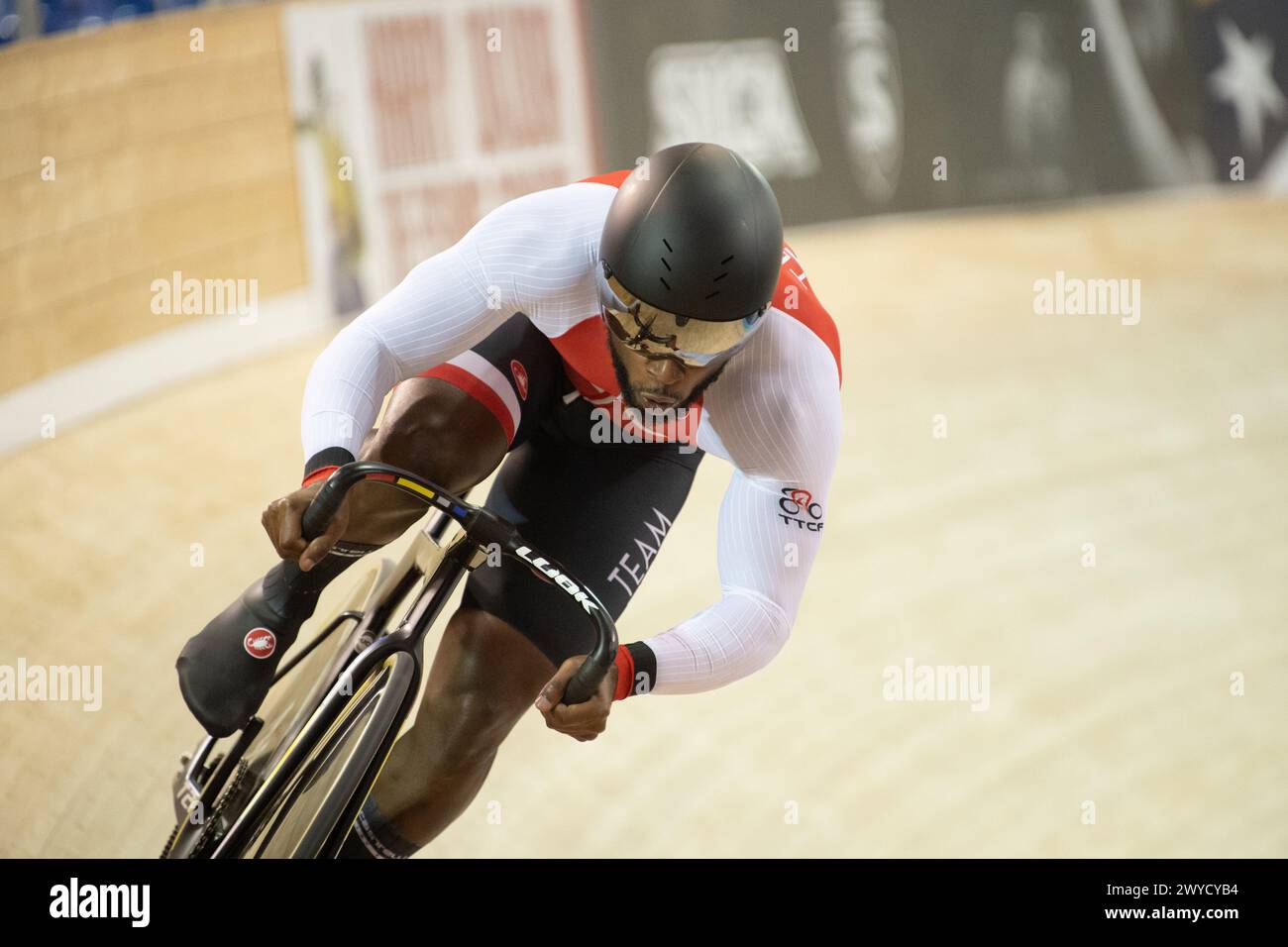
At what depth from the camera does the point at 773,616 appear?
2.20m

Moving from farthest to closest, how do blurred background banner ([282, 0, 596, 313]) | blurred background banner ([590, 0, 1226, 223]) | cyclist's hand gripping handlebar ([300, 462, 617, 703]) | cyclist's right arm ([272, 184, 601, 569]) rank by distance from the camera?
blurred background banner ([590, 0, 1226, 223]) → blurred background banner ([282, 0, 596, 313]) → cyclist's right arm ([272, 184, 601, 569]) → cyclist's hand gripping handlebar ([300, 462, 617, 703])

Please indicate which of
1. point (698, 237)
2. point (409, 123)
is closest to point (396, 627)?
point (698, 237)

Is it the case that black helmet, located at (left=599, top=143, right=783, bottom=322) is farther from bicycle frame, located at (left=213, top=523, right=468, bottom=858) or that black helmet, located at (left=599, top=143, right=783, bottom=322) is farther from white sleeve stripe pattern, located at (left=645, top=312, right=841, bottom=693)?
bicycle frame, located at (left=213, top=523, right=468, bottom=858)

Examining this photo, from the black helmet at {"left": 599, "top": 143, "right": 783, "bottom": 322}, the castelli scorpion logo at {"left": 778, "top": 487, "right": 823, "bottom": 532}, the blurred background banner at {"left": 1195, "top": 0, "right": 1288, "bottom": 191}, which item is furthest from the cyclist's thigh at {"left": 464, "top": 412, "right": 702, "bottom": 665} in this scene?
the blurred background banner at {"left": 1195, "top": 0, "right": 1288, "bottom": 191}

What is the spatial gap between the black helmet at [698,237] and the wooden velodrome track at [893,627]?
2.10 metres

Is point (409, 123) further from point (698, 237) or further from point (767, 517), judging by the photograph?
point (698, 237)

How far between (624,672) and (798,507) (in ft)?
1.46

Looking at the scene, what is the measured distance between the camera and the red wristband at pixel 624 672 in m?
2.02

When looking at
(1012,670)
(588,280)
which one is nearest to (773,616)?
(588,280)

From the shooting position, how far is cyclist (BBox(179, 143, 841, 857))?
195 centimetres

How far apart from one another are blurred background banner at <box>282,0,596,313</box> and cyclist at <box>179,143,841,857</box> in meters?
3.81

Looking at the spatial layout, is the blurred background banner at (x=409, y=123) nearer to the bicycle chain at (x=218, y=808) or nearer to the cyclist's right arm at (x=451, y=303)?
the cyclist's right arm at (x=451, y=303)

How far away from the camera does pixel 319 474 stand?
1993mm

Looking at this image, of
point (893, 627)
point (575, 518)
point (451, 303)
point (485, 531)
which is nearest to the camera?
point (485, 531)
